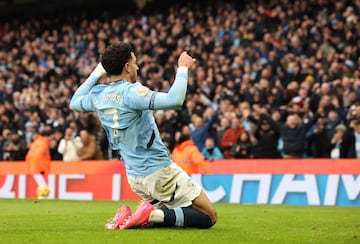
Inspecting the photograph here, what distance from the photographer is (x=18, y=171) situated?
23.0 m

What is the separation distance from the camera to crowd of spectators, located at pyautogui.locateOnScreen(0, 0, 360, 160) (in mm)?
19062

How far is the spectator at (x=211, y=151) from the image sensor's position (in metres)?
19.9

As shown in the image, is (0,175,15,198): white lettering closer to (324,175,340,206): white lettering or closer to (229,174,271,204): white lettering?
(229,174,271,204): white lettering

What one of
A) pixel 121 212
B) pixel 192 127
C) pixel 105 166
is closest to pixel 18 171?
pixel 105 166

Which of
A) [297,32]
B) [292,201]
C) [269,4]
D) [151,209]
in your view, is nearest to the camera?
[151,209]

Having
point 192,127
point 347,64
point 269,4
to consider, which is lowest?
point 192,127

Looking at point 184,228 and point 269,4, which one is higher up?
point 269,4

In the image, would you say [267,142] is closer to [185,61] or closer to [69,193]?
[69,193]

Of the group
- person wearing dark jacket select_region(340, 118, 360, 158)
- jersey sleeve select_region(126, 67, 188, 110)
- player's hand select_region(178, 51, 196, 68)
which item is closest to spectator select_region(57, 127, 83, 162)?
person wearing dark jacket select_region(340, 118, 360, 158)

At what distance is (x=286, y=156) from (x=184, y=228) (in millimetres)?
9883

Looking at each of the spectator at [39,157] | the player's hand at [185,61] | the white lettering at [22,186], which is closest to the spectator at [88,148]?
the spectator at [39,157]

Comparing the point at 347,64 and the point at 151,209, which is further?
the point at 347,64

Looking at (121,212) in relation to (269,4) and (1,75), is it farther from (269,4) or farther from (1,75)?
(1,75)

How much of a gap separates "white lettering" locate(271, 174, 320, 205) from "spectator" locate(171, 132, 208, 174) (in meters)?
1.90
